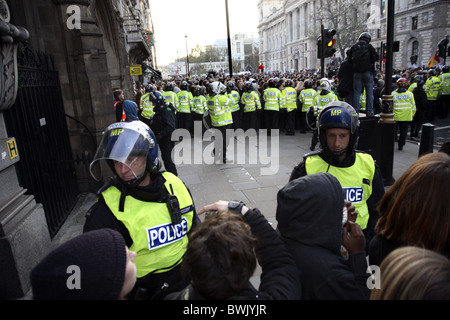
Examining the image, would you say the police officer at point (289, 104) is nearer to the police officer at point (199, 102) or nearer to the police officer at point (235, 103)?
the police officer at point (235, 103)

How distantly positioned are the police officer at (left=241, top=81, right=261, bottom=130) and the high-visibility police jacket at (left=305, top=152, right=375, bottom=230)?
30.3 feet

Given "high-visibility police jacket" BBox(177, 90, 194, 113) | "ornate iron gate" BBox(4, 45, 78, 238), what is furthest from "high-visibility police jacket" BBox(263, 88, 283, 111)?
"ornate iron gate" BBox(4, 45, 78, 238)

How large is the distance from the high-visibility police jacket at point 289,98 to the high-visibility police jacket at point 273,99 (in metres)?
0.19

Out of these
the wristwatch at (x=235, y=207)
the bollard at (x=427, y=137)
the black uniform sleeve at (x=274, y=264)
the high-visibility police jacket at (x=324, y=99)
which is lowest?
the bollard at (x=427, y=137)

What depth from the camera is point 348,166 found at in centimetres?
270

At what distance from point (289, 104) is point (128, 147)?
10424 millimetres

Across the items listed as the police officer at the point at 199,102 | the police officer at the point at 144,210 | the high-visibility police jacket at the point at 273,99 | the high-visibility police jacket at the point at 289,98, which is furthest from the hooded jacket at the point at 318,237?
the police officer at the point at 199,102

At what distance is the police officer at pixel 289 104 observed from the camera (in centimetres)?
1187

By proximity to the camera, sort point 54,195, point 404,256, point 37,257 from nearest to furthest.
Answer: point 404,256 → point 37,257 → point 54,195
